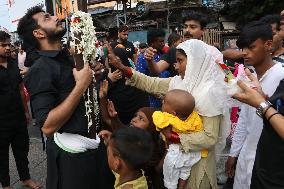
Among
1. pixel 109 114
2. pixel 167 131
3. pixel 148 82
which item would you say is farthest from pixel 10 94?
pixel 167 131

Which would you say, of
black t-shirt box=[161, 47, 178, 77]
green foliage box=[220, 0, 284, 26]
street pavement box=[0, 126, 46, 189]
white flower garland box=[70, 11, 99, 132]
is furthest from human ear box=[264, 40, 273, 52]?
green foliage box=[220, 0, 284, 26]

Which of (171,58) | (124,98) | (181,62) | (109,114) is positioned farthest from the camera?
(171,58)

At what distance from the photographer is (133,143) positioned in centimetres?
240

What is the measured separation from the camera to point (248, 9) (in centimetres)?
1673

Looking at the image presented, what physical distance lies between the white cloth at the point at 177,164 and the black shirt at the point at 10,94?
2.61m

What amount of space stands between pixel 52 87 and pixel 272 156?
1.41 m

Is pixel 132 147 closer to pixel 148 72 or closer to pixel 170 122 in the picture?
pixel 170 122

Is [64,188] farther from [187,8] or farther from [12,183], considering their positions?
[187,8]

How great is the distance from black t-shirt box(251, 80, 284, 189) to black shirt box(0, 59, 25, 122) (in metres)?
3.35

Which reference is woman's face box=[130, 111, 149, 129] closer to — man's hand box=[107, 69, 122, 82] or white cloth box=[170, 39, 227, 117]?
white cloth box=[170, 39, 227, 117]

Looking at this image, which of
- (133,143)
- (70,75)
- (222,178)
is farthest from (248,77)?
(222,178)

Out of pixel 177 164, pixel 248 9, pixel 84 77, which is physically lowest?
pixel 177 164

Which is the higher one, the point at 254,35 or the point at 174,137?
the point at 254,35

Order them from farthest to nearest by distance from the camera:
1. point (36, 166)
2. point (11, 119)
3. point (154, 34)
Answer: point (154, 34)
point (36, 166)
point (11, 119)
